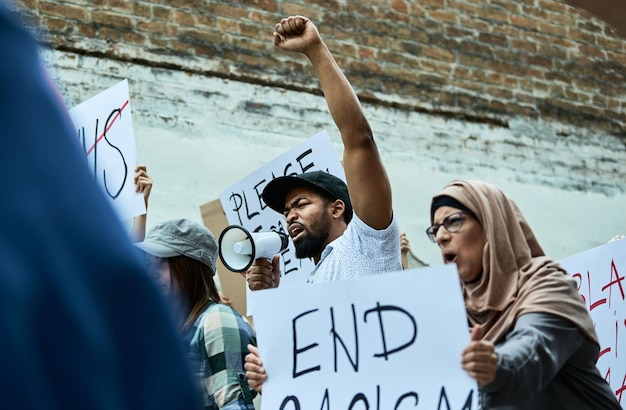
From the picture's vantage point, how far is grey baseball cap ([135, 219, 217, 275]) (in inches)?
125

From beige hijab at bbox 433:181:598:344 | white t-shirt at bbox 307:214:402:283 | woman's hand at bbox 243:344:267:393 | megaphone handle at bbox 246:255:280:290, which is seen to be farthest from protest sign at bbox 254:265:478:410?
→ megaphone handle at bbox 246:255:280:290

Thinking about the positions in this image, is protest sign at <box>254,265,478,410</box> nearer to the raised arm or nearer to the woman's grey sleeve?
the woman's grey sleeve

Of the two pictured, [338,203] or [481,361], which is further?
[338,203]

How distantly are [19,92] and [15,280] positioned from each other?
117 mm

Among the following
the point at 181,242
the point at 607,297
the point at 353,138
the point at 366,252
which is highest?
the point at 353,138

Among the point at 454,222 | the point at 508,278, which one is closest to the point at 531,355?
the point at 508,278

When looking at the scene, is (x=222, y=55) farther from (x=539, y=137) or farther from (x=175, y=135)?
(x=539, y=137)

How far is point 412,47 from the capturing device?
6867 millimetres

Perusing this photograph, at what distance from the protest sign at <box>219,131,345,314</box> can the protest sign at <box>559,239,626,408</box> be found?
943 mm

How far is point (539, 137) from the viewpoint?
7137 mm

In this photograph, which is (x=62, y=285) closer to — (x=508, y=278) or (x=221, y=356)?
(x=508, y=278)

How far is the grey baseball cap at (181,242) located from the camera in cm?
318

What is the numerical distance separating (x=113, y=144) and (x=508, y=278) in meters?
2.01

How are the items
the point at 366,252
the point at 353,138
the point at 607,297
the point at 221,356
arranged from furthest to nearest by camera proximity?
the point at 607,297, the point at 353,138, the point at 366,252, the point at 221,356
